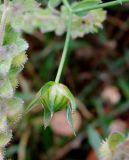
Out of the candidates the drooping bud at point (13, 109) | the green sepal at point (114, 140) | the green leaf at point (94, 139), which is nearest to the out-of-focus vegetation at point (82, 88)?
the green leaf at point (94, 139)

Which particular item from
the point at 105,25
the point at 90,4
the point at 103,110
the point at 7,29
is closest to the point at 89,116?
the point at 103,110

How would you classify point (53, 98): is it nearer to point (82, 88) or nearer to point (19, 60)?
point (19, 60)

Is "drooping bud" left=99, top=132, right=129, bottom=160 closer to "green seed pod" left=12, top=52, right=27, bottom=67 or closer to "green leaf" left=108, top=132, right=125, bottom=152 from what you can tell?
"green leaf" left=108, top=132, right=125, bottom=152

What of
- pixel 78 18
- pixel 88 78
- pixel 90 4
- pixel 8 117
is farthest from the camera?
pixel 88 78

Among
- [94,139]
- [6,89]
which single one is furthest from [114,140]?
[94,139]

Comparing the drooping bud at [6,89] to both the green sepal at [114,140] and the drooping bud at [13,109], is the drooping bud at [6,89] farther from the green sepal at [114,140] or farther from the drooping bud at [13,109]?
the green sepal at [114,140]

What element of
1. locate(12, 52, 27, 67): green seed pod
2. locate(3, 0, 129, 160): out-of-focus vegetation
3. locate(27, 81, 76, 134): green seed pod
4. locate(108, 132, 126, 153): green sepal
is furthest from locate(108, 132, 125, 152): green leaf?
Result: locate(3, 0, 129, 160): out-of-focus vegetation

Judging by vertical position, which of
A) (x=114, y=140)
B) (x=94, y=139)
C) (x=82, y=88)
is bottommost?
(x=82, y=88)

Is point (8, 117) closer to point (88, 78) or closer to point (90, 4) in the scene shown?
point (90, 4)
